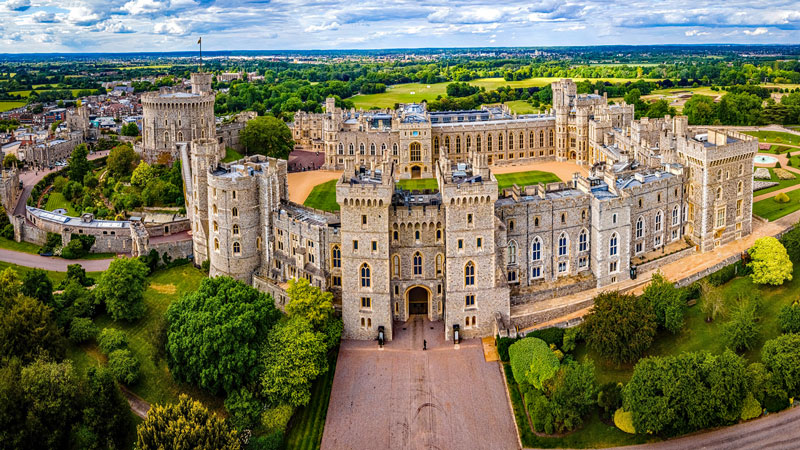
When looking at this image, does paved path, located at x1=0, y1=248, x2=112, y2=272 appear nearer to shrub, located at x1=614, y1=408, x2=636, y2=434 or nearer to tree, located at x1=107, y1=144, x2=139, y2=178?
tree, located at x1=107, y1=144, x2=139, y2=178

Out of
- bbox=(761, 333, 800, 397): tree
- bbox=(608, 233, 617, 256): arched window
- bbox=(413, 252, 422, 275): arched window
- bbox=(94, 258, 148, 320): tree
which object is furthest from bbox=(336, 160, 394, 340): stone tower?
bbox=(761, 333, 800, 397): tree

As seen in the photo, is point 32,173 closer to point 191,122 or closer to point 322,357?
point 191,122

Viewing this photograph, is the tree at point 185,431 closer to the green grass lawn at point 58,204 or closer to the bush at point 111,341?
the bush at point 111,341

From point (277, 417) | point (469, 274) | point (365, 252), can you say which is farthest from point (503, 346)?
point (277, 417)

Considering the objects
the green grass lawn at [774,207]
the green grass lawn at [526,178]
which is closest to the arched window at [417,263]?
the green grass lawn at [774,207]

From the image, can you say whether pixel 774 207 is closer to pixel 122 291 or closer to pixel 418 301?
pixel 418 301

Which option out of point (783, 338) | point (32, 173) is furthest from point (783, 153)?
point (32, 173)
